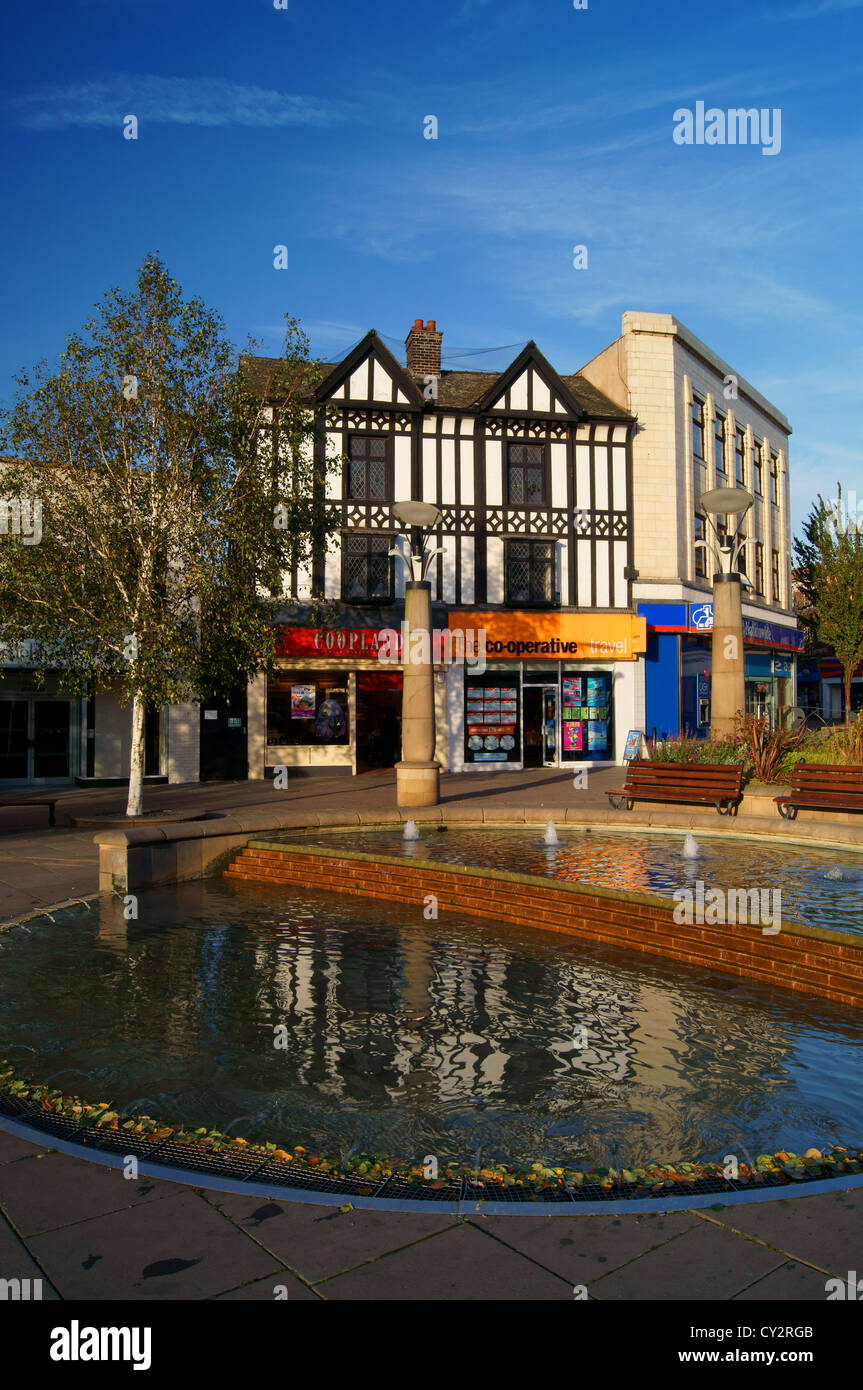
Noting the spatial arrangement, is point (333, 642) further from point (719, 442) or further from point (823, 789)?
point (719, 442)

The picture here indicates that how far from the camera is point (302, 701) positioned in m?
23.6

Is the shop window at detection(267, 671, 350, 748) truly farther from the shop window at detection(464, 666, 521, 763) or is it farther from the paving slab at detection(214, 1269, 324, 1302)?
the paving slab at detection(214, 1269, 324, 1302)

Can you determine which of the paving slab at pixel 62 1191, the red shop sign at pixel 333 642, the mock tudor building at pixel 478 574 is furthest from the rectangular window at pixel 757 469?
the paving slab at pixel 62 1191

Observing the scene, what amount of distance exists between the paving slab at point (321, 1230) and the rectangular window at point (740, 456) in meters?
31.4

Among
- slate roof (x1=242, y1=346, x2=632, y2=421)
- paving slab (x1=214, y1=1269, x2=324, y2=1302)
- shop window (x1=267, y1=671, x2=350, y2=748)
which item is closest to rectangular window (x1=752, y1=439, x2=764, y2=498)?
slate roof (x1=242, y1=346, x2=632, y2=421)

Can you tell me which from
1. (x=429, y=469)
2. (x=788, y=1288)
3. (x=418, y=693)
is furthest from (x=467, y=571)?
(x=788, y=1288)

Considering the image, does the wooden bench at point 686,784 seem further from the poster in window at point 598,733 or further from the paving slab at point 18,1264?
the paving slab at point 18,1264

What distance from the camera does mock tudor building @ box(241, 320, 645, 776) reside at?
928 inches

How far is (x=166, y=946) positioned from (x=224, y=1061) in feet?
9.18

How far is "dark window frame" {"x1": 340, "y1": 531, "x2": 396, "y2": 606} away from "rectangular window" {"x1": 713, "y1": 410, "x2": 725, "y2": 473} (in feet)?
40.5

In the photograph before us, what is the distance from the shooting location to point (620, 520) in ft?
83.4
